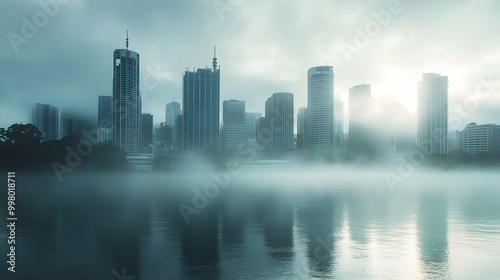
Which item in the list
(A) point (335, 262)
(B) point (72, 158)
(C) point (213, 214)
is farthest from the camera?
(B) point (72, 158)

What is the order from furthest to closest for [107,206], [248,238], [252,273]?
1. [107,206]
2. [248,238]
3. [252,273]

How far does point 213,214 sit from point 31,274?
3487cm

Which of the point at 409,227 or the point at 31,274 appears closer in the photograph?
the point at 31,274

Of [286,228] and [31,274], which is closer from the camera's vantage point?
[31,274]

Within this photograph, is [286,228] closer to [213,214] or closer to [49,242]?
[213,214]

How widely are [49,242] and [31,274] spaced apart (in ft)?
38.6

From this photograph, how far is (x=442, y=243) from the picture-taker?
38406 mm

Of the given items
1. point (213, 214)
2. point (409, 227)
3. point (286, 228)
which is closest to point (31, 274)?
point (286, 228)

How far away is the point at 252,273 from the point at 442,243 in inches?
881

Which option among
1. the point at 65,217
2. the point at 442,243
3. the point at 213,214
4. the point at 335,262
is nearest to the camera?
the point at 335,262

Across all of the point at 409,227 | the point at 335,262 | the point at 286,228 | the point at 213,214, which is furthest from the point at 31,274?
the point at 409,227

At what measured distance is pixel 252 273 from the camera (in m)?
27.9

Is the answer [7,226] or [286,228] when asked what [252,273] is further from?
[7,226]

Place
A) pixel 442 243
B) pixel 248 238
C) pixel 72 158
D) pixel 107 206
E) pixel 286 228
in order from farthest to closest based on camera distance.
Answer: pixel 72 158
pixel 107 206
pixel 286 228
pixel 248 238
pixel 442 243
